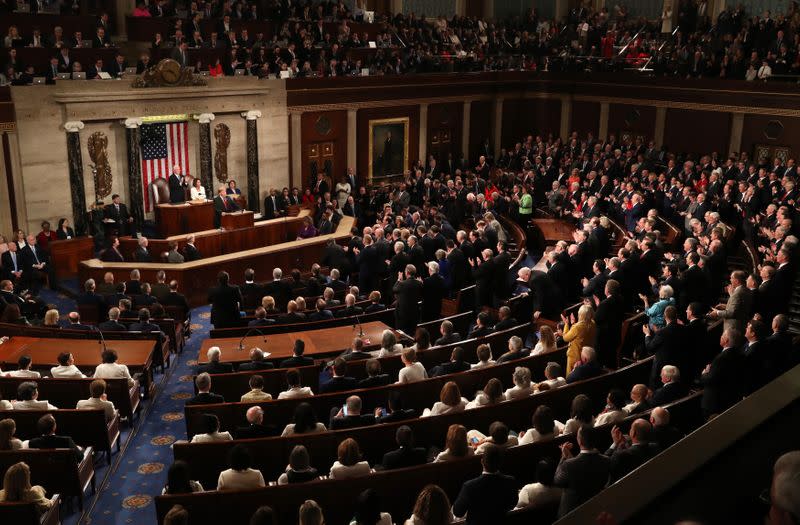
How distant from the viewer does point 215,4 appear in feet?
64.9

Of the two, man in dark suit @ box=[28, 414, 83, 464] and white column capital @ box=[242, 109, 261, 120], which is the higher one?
white column capital @ box=[242, 109, 261, 120]

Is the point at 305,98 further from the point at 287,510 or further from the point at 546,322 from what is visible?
the point at 287,510

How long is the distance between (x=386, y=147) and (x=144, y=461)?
1595 cm

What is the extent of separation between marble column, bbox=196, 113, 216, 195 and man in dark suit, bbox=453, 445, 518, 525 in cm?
1526

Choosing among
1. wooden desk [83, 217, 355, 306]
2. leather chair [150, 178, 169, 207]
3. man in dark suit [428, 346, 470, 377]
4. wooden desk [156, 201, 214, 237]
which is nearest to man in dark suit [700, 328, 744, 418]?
man in dark suit [428, 346, 470, 377]

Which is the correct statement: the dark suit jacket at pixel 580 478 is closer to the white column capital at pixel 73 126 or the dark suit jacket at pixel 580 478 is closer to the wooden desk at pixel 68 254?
the wooden desk at pixel 68 254

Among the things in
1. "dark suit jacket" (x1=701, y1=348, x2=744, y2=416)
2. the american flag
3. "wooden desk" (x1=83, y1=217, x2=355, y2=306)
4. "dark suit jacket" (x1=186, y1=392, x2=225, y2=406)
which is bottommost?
"wooden desk" (x1=83, y1=217, x2=355, y2=306)

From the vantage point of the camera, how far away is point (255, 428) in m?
6.84

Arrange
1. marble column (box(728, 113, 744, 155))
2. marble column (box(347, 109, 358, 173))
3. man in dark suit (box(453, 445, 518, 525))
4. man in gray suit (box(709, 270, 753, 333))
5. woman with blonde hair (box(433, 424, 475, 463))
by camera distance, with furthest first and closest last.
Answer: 1. marble column (box(347, 109, 358, 173))
2. marble column (box(728, 113, 744, 155))
3. man in gray suit (box(709, 270, 753, 333))
4. woman with blonde hair (box(433, 424, 475, 463))
5. man in dark suit (box(453, 445, 518, 525))

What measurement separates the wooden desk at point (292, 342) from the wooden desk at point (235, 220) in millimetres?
6571

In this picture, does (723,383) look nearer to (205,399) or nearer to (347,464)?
(347,464)

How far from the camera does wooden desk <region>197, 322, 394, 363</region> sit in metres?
9.34

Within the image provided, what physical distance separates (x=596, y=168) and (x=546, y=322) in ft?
33.6

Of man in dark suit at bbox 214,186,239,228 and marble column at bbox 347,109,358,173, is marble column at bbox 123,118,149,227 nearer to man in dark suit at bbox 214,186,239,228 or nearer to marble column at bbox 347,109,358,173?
man in dark suit at bbox 214,186,239,228
